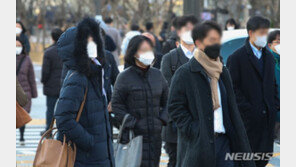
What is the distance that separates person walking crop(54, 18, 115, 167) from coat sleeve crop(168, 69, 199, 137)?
54cm

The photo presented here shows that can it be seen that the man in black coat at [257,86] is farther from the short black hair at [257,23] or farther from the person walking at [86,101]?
the person walking at [86,101]

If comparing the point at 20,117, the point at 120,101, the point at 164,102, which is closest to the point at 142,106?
the point at 120,101

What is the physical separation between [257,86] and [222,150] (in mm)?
1766

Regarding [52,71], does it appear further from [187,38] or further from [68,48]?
[68,48]

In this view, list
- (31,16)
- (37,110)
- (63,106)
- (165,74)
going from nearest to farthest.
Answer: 1. (63,106)
2. (165,74)
3. (37,110)
4. (31,16)

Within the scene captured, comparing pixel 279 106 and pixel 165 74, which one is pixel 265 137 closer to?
pixel 279 106

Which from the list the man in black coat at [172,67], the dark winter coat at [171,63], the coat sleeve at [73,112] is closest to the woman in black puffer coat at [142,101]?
the man in black coat at [172,67]

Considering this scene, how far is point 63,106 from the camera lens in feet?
17.6

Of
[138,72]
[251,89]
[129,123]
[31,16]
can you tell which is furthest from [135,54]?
[31,16]

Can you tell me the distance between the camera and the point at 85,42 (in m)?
5.51

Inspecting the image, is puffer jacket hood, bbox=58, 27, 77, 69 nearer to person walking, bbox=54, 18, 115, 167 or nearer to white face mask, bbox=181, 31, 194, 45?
person walking, bbox=54, 18, 115, 167

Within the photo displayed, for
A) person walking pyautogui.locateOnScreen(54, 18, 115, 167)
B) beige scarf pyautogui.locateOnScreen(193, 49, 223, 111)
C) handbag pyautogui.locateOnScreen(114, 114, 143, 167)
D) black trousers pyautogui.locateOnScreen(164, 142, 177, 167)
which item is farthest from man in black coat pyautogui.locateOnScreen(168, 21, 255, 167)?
black trousers pyautogui.locateOnScreen(164, 142, 177, 167)

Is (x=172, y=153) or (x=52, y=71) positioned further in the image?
(x=52, y=71)

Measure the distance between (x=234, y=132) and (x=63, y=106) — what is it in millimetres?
1339
